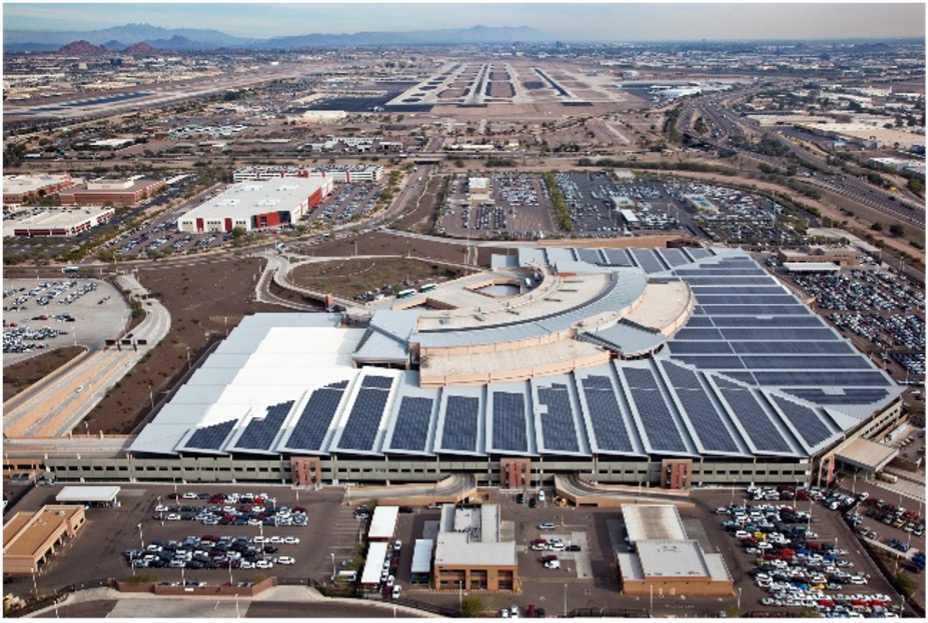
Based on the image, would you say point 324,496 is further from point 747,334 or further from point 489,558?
point 747,334

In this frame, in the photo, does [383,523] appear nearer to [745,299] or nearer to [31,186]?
[745,299]

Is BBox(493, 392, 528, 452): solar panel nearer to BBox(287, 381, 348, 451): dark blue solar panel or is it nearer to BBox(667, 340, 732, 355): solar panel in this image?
BBox(287, 381, 348, 451): dark blue solar panel

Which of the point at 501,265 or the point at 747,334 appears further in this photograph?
the point at 501,265

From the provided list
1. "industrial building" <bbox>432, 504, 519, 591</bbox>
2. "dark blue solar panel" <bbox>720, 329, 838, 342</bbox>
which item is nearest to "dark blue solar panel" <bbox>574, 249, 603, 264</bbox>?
"dark blue solar panel" <bbox>720, 329, 838, 342</bbox>

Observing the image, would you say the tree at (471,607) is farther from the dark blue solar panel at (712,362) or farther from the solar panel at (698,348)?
the solar panel at (698,348)

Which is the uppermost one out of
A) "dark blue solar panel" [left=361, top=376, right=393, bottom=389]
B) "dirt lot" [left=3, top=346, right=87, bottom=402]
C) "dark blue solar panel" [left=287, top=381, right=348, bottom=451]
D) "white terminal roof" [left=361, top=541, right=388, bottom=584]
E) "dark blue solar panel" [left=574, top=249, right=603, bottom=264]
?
"dark blue solar panel" [left=574, top=249, right=603, bottom=264]

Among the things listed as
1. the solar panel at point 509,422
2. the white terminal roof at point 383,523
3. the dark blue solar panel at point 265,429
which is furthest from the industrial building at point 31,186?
the white terminal roof at point 383,523

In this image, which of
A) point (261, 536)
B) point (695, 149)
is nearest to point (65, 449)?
point (261, 536)
